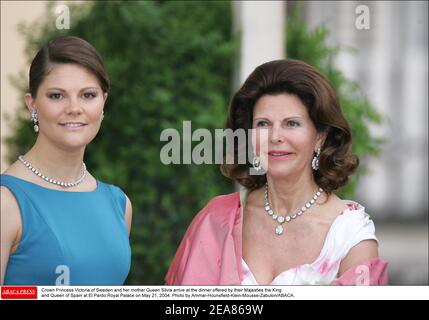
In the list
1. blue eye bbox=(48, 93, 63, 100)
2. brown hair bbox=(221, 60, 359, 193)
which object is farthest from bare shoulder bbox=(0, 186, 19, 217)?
brown hair bbox=(221, 60, 359, 193)

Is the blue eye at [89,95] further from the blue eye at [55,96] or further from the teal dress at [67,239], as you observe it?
the teal dress at [67,239]

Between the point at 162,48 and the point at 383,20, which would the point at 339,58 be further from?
the point at 162,48

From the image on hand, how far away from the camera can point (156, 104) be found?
255cm

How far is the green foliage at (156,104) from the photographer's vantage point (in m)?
2.52

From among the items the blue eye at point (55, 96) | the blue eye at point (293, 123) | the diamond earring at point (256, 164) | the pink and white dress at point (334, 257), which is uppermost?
the blue eye at point (55, 96)

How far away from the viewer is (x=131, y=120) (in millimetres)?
2541

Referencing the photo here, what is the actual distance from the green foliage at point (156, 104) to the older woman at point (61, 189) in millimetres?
785

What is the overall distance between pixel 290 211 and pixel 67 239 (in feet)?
1.50

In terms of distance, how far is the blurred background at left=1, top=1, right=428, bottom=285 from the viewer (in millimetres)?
2467

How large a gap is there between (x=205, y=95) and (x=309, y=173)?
88cm

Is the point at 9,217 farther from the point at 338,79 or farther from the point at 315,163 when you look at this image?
the point at 338,79

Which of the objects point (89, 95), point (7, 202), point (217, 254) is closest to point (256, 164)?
point (217, 254)

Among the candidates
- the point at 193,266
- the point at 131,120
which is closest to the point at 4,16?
the point at 131,120

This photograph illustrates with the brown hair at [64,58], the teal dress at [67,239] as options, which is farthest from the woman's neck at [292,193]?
the brown hair at [64,58]
